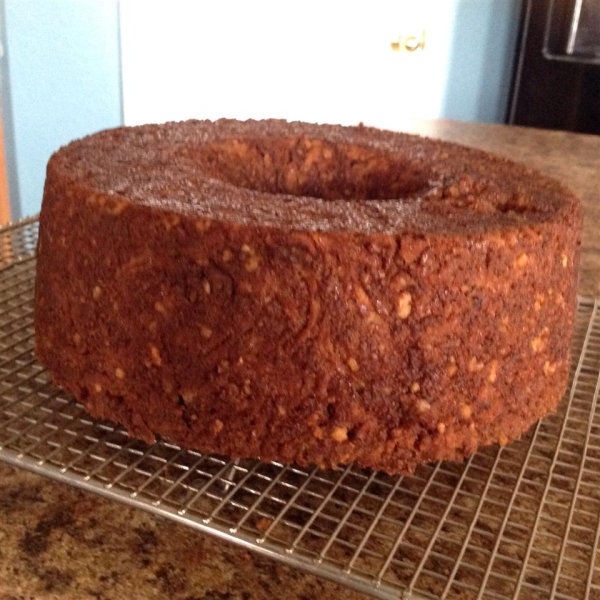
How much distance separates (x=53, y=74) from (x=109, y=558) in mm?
1784

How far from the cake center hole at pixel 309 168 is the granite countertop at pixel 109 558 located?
18.4 inches

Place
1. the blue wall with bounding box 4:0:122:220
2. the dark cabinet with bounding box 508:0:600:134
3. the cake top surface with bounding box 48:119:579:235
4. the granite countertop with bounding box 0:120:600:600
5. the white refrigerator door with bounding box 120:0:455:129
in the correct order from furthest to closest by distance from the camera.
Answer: the dark cabinet with bounding box 508:0:600:134
the white refrigerator door with bounding box 120:0:455:129
the blue wall with bounding box 4:0:122:220
the cake top surface with bounding box 48:119:579:235
the granite countertop with bounding box 0:120:600:600

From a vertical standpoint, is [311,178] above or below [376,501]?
above

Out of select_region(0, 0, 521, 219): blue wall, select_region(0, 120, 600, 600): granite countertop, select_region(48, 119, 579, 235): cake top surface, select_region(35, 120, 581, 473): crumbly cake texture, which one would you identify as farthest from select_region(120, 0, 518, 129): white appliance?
select_region(0, 120, 600, 600): granite countertop

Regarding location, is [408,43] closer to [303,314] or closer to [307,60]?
[307,60]

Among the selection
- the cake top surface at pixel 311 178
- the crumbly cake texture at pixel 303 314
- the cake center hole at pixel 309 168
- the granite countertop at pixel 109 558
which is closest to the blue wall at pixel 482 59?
the cake top surface at pixel 311 178

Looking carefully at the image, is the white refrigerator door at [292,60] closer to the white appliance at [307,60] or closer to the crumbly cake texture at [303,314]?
the white appliance at [307,60]

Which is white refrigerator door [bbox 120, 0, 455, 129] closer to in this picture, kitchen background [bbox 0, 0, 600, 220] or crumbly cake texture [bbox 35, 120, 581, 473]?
kitchen background [bbox 0, 0, 600, 220]

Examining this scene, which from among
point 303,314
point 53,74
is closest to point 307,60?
point 53,74

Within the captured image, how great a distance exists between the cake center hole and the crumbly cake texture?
0.16m

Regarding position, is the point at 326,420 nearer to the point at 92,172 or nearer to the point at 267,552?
the point at 267,552

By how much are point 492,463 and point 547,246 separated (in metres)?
0.25

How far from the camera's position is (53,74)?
215 cm

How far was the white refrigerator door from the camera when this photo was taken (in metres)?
2.69
